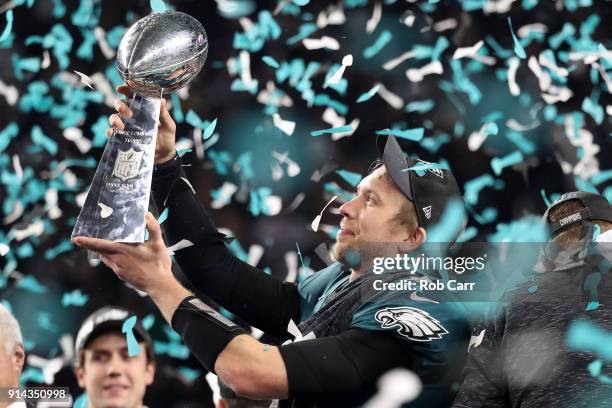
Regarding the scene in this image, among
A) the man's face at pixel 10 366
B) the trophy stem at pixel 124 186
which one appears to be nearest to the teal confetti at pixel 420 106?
the man's face at pixel 10 366

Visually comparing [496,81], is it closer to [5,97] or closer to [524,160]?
[524,160]

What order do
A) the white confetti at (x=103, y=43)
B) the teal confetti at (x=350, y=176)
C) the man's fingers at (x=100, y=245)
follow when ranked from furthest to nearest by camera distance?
the white confetti at (x=103, y=43) → the teal confetti at (x=350, y=176) → the man's fingers at (x=100, y=245)

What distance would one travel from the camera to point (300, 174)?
3633mm

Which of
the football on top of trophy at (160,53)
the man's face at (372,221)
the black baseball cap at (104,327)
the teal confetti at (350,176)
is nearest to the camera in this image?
the football on top of trophy at (160,53)

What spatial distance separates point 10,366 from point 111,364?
25 cm

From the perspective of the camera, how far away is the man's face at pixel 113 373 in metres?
2.40

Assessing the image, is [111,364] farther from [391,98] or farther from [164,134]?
[391,98]

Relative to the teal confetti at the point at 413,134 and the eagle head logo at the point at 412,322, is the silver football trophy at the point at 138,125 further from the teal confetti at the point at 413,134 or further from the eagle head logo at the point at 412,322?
the teal confetti at the point at 413,134

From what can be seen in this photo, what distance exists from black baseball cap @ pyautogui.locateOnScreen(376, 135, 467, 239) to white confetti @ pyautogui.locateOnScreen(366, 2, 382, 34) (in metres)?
1.70

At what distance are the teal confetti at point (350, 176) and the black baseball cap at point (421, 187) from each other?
4.44ft

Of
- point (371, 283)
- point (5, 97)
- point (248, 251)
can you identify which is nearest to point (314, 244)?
point (248, 251)

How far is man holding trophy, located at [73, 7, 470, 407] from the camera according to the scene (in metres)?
1.73

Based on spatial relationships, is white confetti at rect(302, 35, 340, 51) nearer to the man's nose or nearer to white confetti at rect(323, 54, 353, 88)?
white confetti at rect(323, 54, 353, 88)

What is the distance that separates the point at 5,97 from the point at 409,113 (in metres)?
1.55
